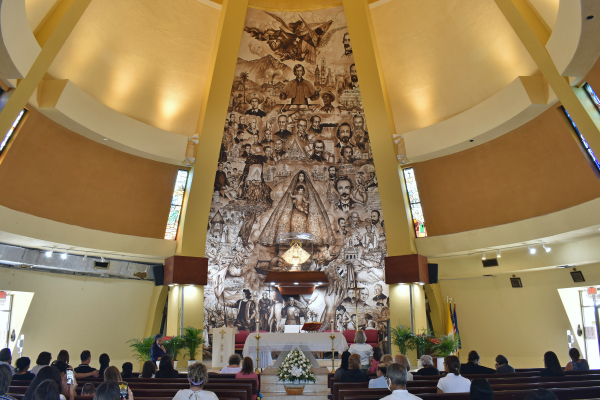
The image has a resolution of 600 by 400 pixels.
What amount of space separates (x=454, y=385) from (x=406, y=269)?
297 inches

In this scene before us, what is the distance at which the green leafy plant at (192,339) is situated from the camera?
447 inches

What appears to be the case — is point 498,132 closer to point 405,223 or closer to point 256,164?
point 405,223

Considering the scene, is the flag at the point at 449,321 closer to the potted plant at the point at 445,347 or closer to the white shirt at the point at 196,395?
the potted plant at the point at 445,347

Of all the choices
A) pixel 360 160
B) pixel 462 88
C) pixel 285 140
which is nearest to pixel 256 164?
pixel 285 140

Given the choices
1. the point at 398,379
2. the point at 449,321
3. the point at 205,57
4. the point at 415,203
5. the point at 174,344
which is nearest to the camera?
the point at 398,379

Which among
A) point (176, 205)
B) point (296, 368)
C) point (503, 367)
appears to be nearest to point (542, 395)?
point (503, 367)

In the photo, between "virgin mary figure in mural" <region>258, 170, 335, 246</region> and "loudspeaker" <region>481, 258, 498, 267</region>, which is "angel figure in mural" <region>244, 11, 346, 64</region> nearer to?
"virgin mary figure in mural" <region>258, 170, 335, 246</region>

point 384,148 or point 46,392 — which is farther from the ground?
point 384,148

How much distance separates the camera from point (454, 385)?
4.79 m

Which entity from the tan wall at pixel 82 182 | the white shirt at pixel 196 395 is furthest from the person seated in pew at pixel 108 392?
the tan wall at pixel 82 182

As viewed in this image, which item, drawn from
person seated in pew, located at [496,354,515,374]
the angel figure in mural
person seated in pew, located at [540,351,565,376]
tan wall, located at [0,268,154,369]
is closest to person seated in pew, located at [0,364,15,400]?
person seated in pew, located at [540,351,565,376]

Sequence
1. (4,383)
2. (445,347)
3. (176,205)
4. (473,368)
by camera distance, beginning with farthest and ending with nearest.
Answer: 1. (176,205)
2. (445,347)
3. (473,368)
4. (4,383)

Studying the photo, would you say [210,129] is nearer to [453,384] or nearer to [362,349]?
[362,349]

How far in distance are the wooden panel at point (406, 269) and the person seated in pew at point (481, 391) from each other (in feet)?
27.9
